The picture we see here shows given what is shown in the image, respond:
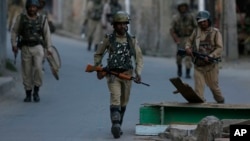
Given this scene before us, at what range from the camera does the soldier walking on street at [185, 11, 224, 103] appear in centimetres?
1309

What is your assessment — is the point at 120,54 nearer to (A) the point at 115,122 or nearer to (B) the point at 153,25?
(A) the point at 115,122

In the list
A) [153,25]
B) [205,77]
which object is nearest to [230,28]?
[153,25]

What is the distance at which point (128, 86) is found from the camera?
11688 millimetres

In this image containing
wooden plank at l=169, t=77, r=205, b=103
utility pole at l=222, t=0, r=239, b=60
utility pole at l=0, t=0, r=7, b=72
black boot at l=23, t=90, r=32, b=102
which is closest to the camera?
wooden plank at l=169, t=77, r=205, b=103

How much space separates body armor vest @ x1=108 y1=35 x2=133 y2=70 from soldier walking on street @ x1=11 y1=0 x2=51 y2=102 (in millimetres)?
3522

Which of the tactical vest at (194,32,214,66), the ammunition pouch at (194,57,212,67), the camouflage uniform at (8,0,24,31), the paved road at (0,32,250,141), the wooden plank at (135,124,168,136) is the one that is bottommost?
the paved road at (0,32,250,141)

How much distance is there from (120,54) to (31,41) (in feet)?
12.4

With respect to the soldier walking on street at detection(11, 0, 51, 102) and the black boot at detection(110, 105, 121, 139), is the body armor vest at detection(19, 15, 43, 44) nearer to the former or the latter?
the soldier walking on street at detection(11, 0, 51, 102)

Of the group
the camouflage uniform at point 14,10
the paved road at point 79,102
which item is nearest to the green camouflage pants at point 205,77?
the paved road at point 79,102

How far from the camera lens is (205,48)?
13.2m

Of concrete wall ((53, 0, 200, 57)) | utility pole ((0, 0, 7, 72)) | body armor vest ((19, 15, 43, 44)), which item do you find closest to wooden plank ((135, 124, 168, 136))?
body armor vest ((19, 15, 43, 44))

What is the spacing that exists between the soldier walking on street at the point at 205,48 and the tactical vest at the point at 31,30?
2.97m

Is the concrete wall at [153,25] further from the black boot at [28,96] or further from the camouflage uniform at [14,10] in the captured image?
the black boot at [28,96]

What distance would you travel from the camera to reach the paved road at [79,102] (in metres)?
12.0
